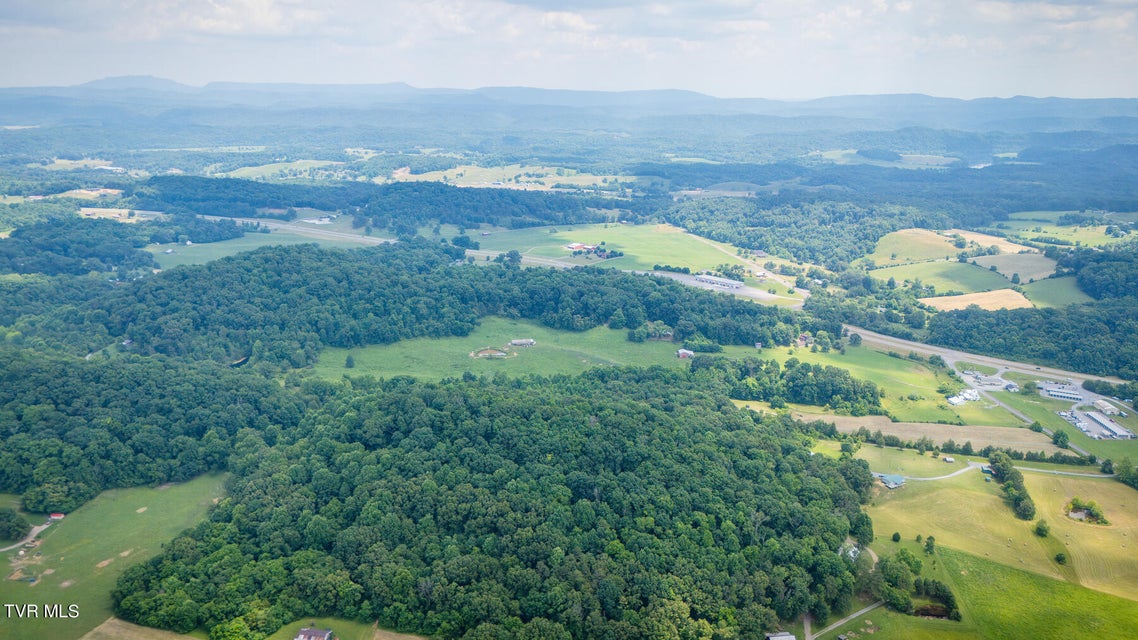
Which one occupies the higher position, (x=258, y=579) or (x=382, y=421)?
(x=382, y=421)

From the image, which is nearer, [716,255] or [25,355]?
[25,355]

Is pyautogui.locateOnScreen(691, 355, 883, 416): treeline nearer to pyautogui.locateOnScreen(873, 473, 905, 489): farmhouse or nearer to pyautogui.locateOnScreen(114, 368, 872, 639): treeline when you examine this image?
pyautogui.locateOnScreen(873, 473, 905, 489): farmhouse

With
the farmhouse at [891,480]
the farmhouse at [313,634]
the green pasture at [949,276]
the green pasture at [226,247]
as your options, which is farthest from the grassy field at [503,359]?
the green pasture at [949,276]

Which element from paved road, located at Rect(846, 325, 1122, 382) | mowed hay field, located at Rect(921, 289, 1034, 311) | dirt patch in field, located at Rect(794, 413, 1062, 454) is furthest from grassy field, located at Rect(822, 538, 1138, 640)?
mowed hay field, located at Rect(921, 289, 1034, 311)

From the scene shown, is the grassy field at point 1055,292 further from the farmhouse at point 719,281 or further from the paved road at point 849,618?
the paved road at point 849,618

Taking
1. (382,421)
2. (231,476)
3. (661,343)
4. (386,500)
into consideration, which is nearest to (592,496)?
(386,500)

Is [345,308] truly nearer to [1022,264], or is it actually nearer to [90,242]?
[90,242]

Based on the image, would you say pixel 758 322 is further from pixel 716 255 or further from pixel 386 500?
pixel 386 500
